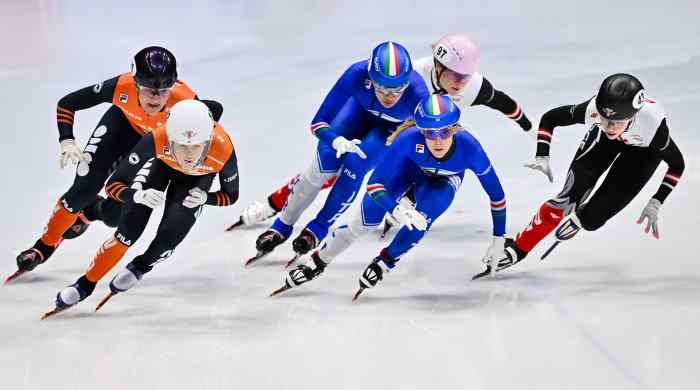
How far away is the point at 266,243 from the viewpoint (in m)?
6.28

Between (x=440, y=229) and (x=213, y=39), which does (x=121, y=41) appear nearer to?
(x=213, y=39)

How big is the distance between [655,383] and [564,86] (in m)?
5.40

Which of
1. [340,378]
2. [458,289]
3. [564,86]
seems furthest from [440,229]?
[564,86]

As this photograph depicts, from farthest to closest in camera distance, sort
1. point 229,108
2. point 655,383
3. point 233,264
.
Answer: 1. point 229,108
2. point 233,264
3. point 655,383

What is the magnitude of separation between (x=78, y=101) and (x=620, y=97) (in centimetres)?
287

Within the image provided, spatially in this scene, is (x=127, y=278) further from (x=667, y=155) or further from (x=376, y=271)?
(x=667, y=155)

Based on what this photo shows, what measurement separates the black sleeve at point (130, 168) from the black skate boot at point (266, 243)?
3.78ft

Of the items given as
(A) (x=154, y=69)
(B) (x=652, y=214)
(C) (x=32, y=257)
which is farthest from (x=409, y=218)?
(C) (x=32, y=257)

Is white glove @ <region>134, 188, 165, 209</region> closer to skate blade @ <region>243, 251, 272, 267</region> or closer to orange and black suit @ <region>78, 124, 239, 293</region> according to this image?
orange and black suit @ <region>78, 124, 239, 293</region>

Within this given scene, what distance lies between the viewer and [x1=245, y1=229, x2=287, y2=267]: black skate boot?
627cm

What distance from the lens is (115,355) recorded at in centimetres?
484

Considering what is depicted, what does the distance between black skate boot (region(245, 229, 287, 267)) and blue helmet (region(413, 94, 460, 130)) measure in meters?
1.44

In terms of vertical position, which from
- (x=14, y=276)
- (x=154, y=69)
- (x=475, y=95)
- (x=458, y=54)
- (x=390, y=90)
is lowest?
(x=14, y=276)

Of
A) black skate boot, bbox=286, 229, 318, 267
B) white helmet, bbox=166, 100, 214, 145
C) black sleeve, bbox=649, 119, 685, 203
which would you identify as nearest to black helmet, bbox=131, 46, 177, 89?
white helmet, bbox=166, 100, 214, 145
